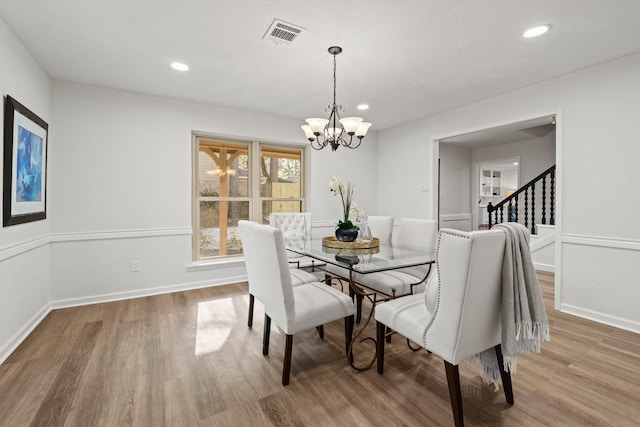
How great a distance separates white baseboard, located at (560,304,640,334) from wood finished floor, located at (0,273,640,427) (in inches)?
4.4

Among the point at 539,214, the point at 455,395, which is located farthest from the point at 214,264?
the point at 539,214

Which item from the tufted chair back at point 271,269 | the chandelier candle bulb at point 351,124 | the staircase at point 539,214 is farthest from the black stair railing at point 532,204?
the tufted chair back at point 271,269

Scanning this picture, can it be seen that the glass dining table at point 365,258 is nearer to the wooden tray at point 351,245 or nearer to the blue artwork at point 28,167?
the wooden tray at point 351,245

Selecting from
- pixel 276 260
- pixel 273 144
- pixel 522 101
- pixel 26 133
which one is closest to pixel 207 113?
pixel 273 144

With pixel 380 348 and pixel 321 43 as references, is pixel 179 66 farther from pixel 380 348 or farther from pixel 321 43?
pixel 380 348

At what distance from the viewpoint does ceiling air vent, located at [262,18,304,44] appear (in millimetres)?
2166

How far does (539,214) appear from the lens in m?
5.98

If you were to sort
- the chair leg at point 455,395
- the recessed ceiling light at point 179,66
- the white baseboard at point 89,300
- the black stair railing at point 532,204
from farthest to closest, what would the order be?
the black stair railing at point 532,204 < the recessed ceiling light at point 179,66 < the white baseboard at point 89,300 < the chair leg at point 455,395

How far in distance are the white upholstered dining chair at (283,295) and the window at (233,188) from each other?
2.14 metres

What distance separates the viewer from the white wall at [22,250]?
7.22 feet

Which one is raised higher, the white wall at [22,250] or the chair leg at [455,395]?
the white wall at [22,250]

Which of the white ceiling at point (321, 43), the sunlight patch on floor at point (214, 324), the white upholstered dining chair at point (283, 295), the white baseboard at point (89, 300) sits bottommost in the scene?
the sunlight patch on floor at point (214, 324)

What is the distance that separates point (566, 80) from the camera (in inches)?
120

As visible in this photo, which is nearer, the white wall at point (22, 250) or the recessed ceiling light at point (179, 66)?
the white wall at point (22, 250)
